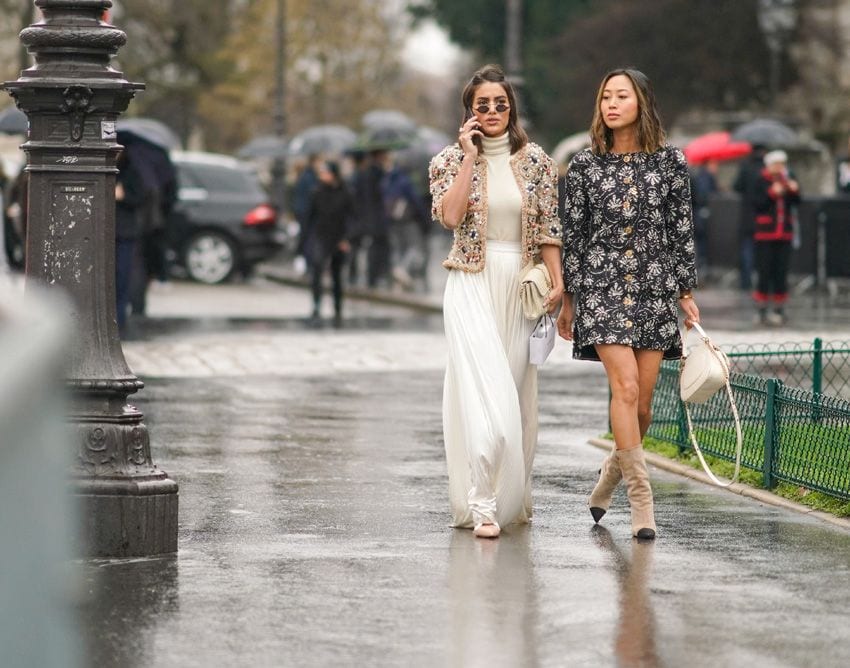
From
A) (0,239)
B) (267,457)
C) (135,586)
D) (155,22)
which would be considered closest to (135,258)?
(0,239)

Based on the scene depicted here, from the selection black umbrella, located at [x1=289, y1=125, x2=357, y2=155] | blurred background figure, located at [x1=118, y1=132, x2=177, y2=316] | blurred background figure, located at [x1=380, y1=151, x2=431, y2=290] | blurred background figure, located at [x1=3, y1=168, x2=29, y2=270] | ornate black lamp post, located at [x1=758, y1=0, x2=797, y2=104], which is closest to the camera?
blurred background figure, located at [x1=118, y1=132, x2=177, y2=316]

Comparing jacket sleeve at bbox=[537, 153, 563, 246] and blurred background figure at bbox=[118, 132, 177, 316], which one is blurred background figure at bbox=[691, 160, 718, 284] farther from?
jacket sleeve at bbox=[537, 153, 563, 246]

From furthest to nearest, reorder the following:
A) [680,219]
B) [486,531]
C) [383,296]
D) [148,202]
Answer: [383,296], [148,202], [680,219], [486,531]

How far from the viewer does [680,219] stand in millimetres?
8000

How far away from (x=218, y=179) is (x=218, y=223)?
35.3 inches

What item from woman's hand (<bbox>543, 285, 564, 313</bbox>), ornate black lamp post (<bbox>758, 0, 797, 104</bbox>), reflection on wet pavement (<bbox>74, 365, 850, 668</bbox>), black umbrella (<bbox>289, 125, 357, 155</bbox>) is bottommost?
reflection on wet pavement (<bbox>74, 365, 850, 668</bbox>)

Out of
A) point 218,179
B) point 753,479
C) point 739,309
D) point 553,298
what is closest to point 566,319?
point 553,298

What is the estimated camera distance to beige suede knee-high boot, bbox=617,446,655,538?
7.96m

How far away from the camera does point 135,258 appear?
20734 mm

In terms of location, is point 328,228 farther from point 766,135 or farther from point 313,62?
point 313,62

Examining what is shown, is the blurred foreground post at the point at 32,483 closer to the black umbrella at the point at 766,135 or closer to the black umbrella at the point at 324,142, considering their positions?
the black umbrella at the point at 766,135

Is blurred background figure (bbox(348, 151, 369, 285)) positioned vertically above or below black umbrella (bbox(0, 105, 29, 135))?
below

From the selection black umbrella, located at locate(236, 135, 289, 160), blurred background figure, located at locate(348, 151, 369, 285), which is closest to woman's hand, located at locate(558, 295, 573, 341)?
blurred background figure, located at locate(348, 151, 369, 285)

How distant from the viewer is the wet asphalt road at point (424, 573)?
5.91m
